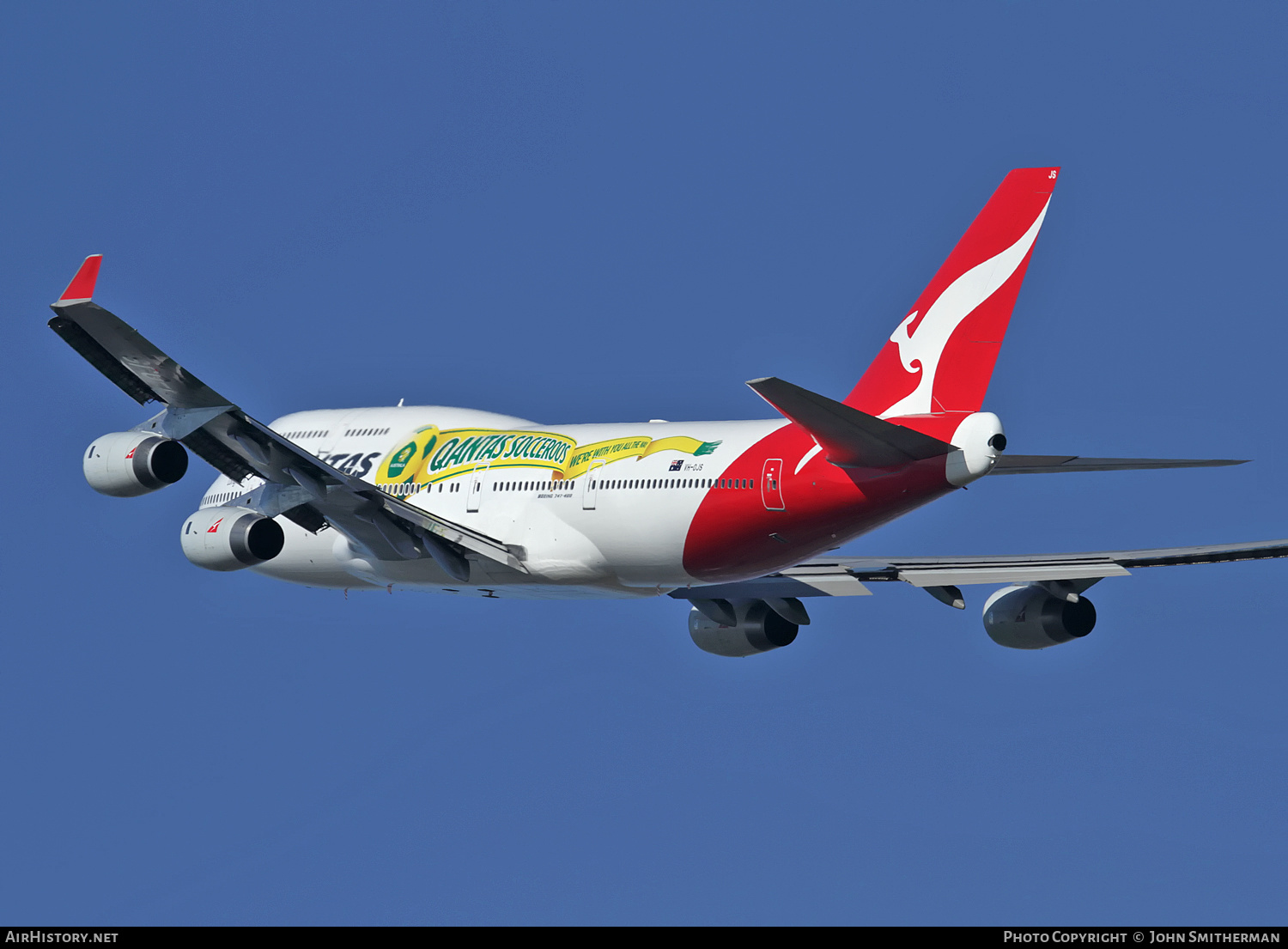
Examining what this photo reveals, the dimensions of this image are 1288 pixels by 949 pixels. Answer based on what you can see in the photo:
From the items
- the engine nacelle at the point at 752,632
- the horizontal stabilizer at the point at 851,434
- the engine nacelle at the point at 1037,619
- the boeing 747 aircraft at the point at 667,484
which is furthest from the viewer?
the engine nacelle at the point at 752,632

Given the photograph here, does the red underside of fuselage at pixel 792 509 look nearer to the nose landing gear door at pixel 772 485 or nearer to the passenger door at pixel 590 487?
the nose landing gear door at pixel 772 485

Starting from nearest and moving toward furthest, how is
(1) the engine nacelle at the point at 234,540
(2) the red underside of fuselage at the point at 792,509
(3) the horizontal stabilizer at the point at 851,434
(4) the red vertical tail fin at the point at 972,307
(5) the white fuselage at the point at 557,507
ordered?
1. (3) the horizontal stabilizer at the point at 851,434
2. (4) the red vertical tail fin at the point at 972,307
3. (2) the red underside of fuselage at the point at 792,509
4. (1) the engine nacelle at the point at 234,540
5. (5) the white fuselage at the point at 557,507

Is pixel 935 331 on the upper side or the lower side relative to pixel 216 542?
upper

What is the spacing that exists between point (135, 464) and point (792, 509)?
36.3 ft

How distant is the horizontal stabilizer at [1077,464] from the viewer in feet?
104

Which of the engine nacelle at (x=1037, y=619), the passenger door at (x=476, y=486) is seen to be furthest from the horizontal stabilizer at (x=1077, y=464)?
the passenger door at (x=476, y=486)

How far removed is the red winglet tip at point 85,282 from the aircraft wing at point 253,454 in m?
0.01

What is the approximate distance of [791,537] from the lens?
3456 centimetres

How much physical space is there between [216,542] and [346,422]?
22.5ft

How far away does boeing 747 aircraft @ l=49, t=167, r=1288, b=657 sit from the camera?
1288 inches

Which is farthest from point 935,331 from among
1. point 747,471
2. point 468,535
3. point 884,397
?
point 468,535

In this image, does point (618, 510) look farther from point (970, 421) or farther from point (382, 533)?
point (970, 421)

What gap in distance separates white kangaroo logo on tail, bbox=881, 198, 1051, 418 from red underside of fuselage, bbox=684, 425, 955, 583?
4.40ft

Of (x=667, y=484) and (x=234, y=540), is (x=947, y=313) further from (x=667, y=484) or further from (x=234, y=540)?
(x=234, y=540)
